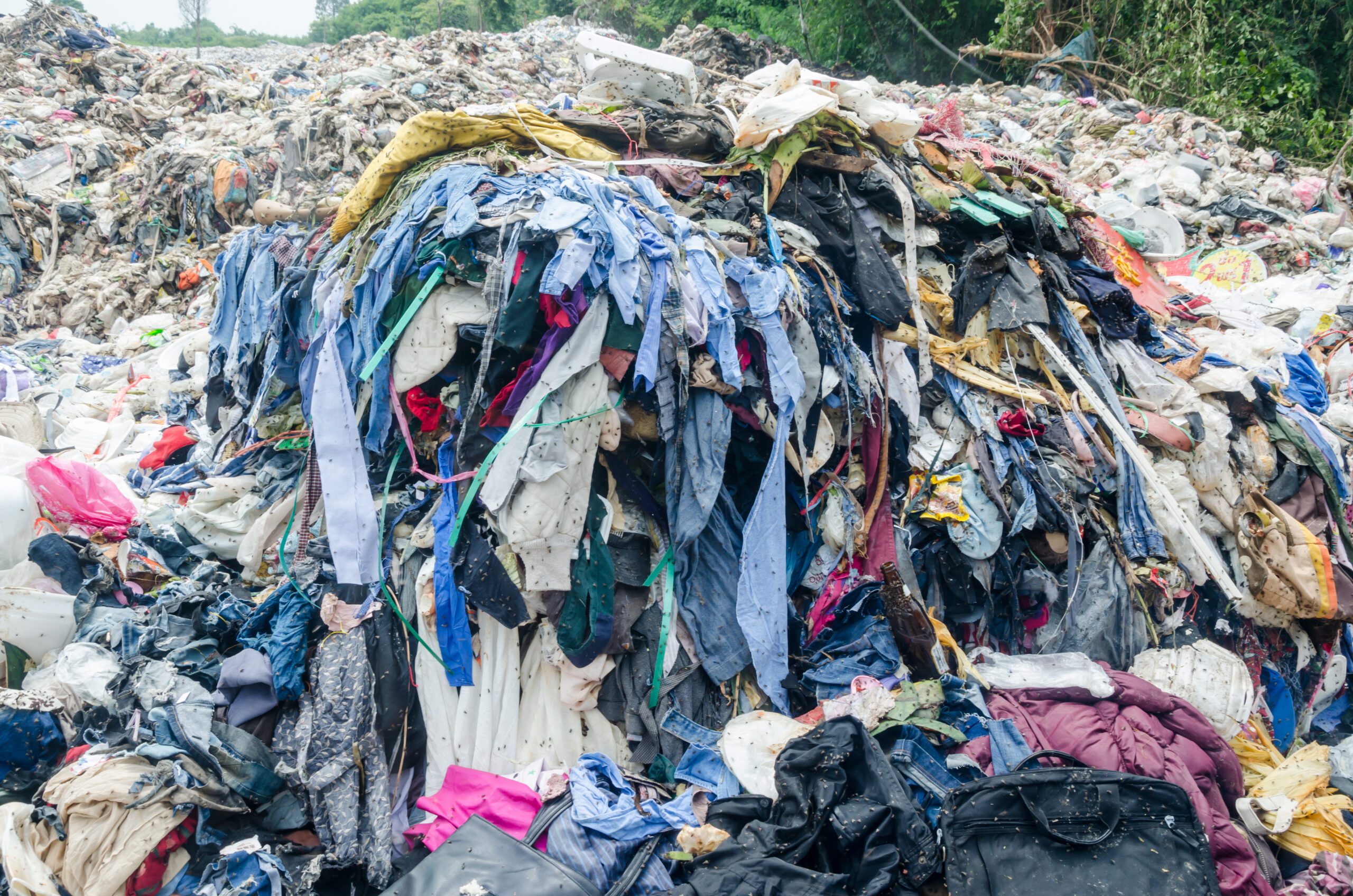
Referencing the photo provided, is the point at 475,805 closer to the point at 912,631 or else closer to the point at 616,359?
the point at 616,359

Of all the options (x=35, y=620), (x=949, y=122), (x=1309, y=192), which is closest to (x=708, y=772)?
(x=35, y=620)

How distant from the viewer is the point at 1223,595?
3141mm

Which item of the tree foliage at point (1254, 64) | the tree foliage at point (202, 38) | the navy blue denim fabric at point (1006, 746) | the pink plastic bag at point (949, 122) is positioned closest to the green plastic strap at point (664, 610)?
the navy blue denim fabric at point (1006, 746)

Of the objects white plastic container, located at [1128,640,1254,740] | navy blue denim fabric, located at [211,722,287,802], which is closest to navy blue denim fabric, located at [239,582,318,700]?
navy blue denim fabric, located at [211,722,287,802]

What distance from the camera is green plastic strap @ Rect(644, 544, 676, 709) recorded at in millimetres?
2701

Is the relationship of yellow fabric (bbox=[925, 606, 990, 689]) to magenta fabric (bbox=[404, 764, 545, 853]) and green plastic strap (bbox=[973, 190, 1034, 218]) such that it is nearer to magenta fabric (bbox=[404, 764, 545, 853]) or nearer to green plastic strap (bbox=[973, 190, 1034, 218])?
magenta fabric (bbox=[404, 764, 545, 853])

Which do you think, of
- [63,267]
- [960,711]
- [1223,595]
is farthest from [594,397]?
[63,267]

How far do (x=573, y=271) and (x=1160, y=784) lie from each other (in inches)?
85.0

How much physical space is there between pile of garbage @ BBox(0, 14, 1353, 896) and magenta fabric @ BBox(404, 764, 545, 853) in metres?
0.01

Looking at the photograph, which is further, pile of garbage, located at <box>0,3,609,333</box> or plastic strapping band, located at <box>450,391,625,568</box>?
pile of garbage, located at <box>0,3,609,333</box>

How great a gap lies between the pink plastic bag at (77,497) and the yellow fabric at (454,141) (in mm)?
1503

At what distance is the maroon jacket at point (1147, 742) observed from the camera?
2.17 m

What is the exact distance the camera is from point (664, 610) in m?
2.76

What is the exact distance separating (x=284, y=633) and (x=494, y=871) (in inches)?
46.1
